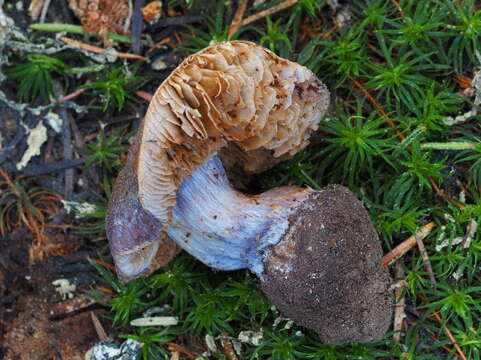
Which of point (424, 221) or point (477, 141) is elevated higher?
point (477, 141)

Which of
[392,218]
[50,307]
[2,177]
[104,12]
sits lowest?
[50,307]

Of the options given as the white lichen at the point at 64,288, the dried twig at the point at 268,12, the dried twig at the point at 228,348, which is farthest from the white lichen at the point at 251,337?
the dried twig at the point at 268,12

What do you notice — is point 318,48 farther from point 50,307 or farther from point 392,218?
point 50,307

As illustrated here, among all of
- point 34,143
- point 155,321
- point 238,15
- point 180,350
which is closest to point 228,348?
point 180,350

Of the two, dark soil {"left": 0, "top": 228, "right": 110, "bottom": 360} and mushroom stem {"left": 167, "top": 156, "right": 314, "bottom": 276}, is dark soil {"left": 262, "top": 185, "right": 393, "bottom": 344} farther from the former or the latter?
dark soil {"left": 0, "top": 228, "right": 110, "bottom": 360}

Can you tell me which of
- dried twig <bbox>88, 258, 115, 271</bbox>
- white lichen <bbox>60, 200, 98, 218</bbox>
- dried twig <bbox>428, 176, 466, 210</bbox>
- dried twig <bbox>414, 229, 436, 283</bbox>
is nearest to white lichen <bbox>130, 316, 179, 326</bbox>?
dried twig <bbox>88, 258, 115, 271</bbox>

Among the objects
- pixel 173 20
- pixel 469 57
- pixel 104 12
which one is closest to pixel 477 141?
pixel 469 57

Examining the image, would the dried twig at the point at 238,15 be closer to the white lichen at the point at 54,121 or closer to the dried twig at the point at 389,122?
the dried twig at the point at 389,122

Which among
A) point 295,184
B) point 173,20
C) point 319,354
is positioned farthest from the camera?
point 173,20
